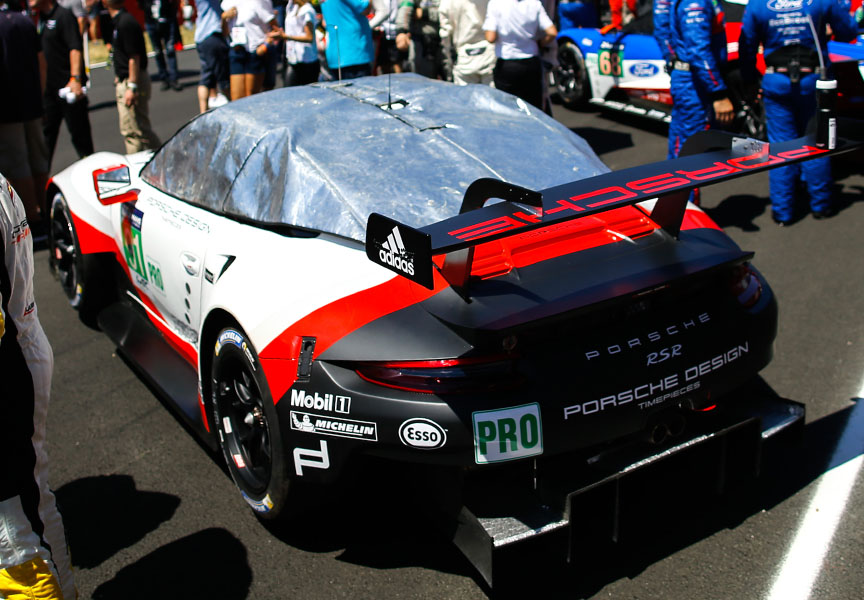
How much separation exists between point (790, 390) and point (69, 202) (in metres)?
3.80

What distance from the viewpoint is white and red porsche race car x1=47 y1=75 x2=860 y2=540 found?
2.59 meters

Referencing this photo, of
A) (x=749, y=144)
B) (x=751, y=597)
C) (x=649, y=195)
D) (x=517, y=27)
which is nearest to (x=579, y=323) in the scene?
(x=649, y=195)

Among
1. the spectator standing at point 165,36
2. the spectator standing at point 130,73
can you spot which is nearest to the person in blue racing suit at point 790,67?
the spectator standing at point 130,73

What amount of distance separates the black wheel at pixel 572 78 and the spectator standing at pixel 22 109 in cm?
498

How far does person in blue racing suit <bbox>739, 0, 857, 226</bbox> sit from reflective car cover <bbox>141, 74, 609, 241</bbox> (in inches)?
96.4

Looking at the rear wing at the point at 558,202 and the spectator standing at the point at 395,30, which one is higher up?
the rear wing at the point at 558,202

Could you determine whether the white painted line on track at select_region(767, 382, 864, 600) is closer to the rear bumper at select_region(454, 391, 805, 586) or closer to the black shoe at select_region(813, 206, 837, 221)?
the rear bumper at select_region(454, 391, 805, 586)

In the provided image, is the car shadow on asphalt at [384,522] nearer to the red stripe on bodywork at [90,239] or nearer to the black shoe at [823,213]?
the red stripe on bodywork at [90,239]

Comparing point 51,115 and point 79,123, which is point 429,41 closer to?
point 79,123

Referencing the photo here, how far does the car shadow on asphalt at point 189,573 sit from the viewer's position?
2992mm

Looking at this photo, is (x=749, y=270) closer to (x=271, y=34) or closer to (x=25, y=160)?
(x=25, y=160)

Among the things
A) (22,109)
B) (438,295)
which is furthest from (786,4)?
(22,109)

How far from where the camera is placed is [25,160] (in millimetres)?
7117

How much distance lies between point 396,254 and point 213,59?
7.59 metres
